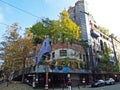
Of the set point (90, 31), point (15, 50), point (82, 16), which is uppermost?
point (82, 16)

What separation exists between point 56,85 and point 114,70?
72.0ft

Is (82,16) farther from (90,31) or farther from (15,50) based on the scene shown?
(15,50)

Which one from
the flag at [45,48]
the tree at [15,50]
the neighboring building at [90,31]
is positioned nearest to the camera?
the tree at [15,50]

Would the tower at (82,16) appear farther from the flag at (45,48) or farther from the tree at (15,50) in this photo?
the tree at (15,50)

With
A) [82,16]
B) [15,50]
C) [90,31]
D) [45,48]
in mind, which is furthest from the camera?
[90,31]

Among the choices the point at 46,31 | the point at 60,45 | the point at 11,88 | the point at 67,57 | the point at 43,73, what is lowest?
the point at 11,88

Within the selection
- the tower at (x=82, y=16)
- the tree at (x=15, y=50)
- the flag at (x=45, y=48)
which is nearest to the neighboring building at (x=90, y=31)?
the tower at (x=82, y=16)

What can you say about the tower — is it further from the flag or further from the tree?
the tree

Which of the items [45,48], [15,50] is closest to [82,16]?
[45,48]

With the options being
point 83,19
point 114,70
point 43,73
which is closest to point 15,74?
point 43,73

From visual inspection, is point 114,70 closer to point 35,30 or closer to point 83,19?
point 83,19

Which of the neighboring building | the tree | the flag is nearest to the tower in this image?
the neighboring building

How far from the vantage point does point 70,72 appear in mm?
37062

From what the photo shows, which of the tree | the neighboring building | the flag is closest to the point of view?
the tree
